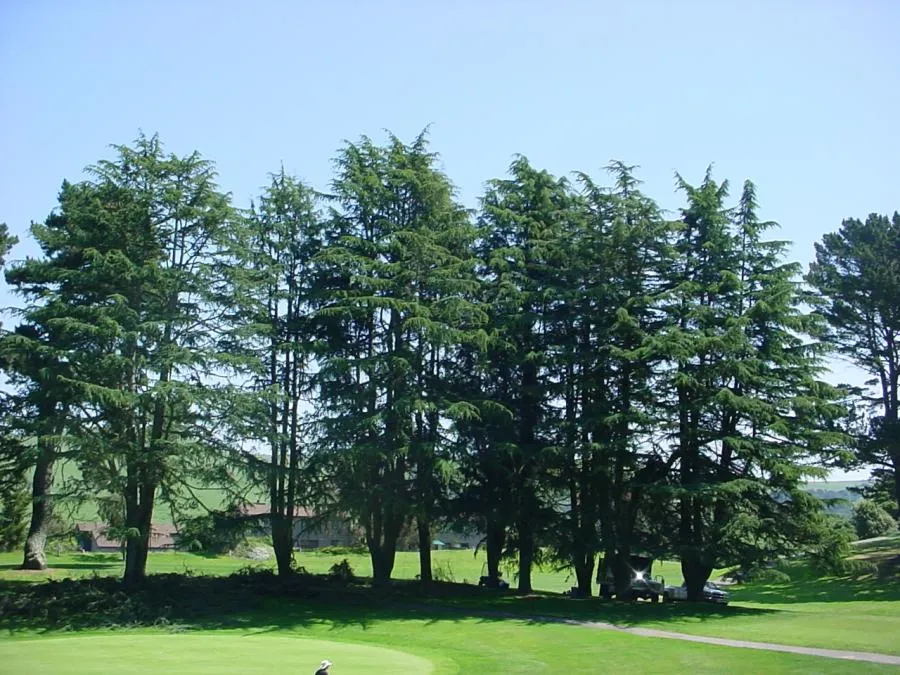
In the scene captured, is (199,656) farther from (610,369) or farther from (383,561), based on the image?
(610,369)

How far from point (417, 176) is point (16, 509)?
109 feet

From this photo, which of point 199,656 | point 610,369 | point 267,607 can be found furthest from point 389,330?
point 199,656

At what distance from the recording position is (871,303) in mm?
43156

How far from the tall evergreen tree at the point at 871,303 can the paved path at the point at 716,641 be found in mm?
22067

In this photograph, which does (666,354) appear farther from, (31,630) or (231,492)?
(31,630)

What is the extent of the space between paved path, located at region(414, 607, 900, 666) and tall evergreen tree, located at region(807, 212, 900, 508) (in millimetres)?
22067

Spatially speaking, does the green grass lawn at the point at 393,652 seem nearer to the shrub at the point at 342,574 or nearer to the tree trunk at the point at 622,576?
the tree trunk at the point at 622,576

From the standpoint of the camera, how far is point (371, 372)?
3309 cm

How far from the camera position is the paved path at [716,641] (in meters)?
19.5

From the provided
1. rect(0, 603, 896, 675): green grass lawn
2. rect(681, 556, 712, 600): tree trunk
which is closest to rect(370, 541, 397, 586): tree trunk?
rect(0, 603, 896, 675): green grass lawn

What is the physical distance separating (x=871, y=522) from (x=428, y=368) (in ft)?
147

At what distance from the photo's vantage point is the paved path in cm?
1945

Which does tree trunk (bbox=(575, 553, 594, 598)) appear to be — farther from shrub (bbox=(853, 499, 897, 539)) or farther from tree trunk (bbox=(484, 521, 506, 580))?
shrub (bbox=(853, 499, 897, 539))

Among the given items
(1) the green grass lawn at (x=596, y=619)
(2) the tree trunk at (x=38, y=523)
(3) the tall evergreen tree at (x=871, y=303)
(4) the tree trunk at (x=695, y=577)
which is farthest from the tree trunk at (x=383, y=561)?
(3) the tall evergreen tree at (x=871, y=303)
